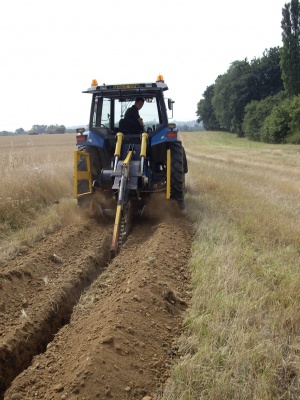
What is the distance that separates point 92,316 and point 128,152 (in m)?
3.62

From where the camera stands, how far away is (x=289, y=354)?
113 inches

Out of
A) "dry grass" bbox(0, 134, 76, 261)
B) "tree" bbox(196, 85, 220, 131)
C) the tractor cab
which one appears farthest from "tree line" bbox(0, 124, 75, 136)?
the tractor cab

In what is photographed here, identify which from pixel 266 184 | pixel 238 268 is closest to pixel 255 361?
pixel 238 268

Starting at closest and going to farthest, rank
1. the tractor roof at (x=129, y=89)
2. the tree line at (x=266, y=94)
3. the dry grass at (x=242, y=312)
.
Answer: the dry grass at (x=242, y=312) < the tractor roof at (x=129, y=89) < the tree line at (x=266, y=94)

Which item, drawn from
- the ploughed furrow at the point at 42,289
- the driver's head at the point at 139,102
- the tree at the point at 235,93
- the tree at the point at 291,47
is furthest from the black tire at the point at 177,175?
the tree at the point at 235,93

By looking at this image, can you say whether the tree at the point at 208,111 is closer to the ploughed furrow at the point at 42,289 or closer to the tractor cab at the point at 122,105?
the tractor cab at the point at 122,105

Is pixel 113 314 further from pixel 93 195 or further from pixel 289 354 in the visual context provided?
pixel 93 195

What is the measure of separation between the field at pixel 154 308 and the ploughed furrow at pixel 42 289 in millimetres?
12

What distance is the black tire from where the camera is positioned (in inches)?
281

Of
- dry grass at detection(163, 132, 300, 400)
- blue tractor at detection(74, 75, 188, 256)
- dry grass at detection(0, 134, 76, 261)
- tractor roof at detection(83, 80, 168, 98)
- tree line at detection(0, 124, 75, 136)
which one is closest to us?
dry grass at detection(163, 132, 300, 400)

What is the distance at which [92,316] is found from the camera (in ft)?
11.8

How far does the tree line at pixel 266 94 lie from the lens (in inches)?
1294

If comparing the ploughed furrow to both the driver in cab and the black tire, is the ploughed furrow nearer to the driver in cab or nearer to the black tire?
the black tire

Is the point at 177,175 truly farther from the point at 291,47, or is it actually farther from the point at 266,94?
the point at 266,94
